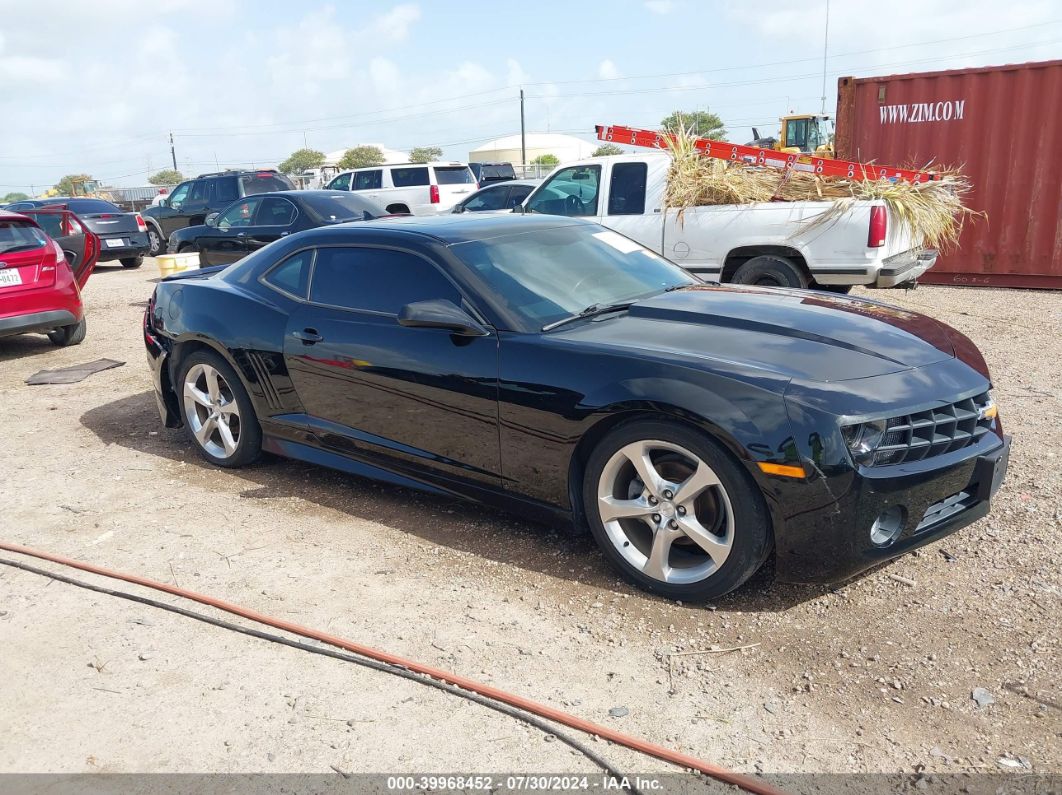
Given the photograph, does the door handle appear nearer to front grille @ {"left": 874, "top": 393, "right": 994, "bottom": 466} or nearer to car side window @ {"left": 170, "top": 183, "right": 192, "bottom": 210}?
front grille @ {"left": 874, "top": 393, "right": 994, "bottom": 466}

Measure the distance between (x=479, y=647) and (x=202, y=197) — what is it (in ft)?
57.9

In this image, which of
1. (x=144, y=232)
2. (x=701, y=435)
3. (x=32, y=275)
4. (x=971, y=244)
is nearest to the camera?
(x=701, y=435)

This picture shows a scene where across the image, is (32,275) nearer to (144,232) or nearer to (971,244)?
(144,232)

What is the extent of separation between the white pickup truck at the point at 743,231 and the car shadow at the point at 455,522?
507cm

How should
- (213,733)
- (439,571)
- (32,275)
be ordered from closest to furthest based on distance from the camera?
(213,733)
(439,571)
(32,275)

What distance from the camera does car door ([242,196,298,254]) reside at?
35.6 ft

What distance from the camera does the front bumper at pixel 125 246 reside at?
1697 cm

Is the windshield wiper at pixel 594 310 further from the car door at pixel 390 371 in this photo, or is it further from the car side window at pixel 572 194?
the car side window at pixel 572 194

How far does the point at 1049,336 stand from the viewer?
810 centimetres

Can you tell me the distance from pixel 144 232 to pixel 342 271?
1499cm

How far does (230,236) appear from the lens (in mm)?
11633

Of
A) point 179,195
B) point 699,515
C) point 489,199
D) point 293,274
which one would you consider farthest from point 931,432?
point 179,195

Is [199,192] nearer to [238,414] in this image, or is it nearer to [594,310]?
[238,414]

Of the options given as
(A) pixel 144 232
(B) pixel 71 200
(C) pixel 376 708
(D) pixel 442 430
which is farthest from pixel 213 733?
(B) pixel 71 200
